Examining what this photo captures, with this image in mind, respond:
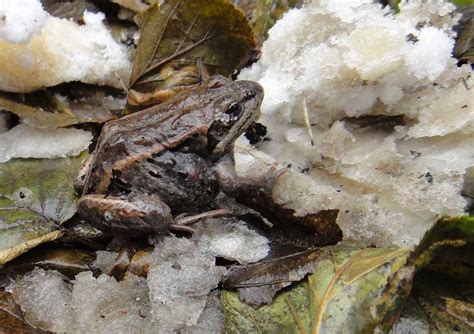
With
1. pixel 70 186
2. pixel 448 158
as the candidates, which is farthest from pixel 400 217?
pixel 70 186

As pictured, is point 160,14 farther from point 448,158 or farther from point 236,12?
point 448,158

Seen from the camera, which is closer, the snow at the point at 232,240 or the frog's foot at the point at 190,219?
the snow at the point at 232,240

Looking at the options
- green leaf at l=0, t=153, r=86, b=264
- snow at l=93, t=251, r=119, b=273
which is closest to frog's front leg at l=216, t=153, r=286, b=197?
snow at l=93, t=251, r=119, b=273

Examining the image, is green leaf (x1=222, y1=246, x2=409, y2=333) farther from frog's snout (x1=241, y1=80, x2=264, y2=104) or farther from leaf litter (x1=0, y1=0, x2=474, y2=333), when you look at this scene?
frog's snout (x1=241, y1=80, x2=264, y2=104)

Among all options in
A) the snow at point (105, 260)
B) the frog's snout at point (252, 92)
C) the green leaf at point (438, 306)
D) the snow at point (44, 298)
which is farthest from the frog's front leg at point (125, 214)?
the green leaf at point (438, 306)

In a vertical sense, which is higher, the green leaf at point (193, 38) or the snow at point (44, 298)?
the green leaf at point (193, 38)

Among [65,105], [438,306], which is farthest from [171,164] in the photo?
[438,306]

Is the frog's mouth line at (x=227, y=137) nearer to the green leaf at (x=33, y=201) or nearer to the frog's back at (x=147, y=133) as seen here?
the frog's back at (x=147, y=133)
